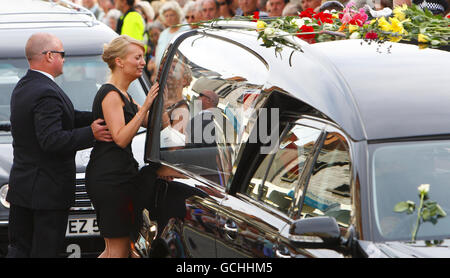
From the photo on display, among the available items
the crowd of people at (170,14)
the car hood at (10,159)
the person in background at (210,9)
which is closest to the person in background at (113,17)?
the crowd of people at (170,14)

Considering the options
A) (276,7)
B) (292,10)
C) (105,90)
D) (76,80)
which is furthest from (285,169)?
(276,7)

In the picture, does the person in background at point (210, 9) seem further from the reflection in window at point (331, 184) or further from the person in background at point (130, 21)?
the reflection in window at point (331, 184)

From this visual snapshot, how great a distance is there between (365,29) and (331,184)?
1277 mm

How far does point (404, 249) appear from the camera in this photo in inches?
145

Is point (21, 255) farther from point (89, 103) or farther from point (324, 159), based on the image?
point (324, 159)

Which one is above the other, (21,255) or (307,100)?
(307,100)

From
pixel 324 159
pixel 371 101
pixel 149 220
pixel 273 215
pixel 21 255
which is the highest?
pixel 371 101

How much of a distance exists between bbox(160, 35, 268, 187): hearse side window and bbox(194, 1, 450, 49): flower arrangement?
0.76 feet

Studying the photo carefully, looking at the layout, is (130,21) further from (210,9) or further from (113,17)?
(113,17)

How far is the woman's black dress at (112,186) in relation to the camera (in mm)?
6090

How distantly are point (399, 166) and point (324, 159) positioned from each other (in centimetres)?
35

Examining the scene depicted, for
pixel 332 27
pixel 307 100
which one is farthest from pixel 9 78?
pixel 307 100

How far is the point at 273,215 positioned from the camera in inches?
172

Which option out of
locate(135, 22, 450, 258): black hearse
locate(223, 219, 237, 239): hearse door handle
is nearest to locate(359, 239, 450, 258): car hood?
locate(135, 22, 450, 258): black hearse
